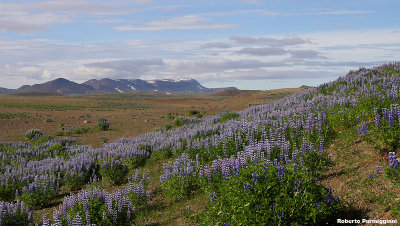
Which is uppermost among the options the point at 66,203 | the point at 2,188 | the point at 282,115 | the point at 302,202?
the point at 282,115

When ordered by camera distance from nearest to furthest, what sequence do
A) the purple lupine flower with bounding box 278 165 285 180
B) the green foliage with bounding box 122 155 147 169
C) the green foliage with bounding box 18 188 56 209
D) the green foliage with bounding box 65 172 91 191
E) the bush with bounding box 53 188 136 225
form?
the purple lupine flower with bounding box 278 165 285 180 → the bush with bounding box 53 188 136 225 → the green foliage with bounding box 18 188 56 209 → the green foliage with bounding box 65 172 91 191 → the green foliage with bounding box 122 155 147 169

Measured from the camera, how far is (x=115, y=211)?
6.41m

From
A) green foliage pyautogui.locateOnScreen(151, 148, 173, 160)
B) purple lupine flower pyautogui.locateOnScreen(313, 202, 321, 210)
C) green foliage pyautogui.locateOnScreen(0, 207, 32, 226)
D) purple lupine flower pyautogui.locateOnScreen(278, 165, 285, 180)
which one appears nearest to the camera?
purple lupine flower pyautogui.locateOnScreen(313, 202, 321, 210)

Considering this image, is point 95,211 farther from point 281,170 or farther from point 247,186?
point 281,170

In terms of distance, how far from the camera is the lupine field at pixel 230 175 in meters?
5.21

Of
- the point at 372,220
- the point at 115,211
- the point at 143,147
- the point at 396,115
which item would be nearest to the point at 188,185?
the point at 115,211

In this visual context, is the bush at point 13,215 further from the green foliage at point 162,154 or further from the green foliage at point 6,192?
the green foliage at point 162,154

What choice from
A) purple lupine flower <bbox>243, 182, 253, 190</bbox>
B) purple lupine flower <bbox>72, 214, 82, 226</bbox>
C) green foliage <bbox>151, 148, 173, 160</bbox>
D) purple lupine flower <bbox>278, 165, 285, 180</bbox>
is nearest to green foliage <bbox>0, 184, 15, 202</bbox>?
green foliage <bbox>151, 148, 173, 160</bbox>

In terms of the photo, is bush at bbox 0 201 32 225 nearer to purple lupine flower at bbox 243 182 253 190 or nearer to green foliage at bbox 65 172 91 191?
green foliage at bbox 65 172 91 191

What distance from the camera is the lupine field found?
17.1 ft

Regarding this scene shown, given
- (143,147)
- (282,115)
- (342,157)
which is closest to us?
(342,157)

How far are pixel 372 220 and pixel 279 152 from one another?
365cm

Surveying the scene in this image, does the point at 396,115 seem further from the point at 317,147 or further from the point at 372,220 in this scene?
the point at 372,220

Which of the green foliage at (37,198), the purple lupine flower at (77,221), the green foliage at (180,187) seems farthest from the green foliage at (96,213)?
the green foliage at (37,198)
